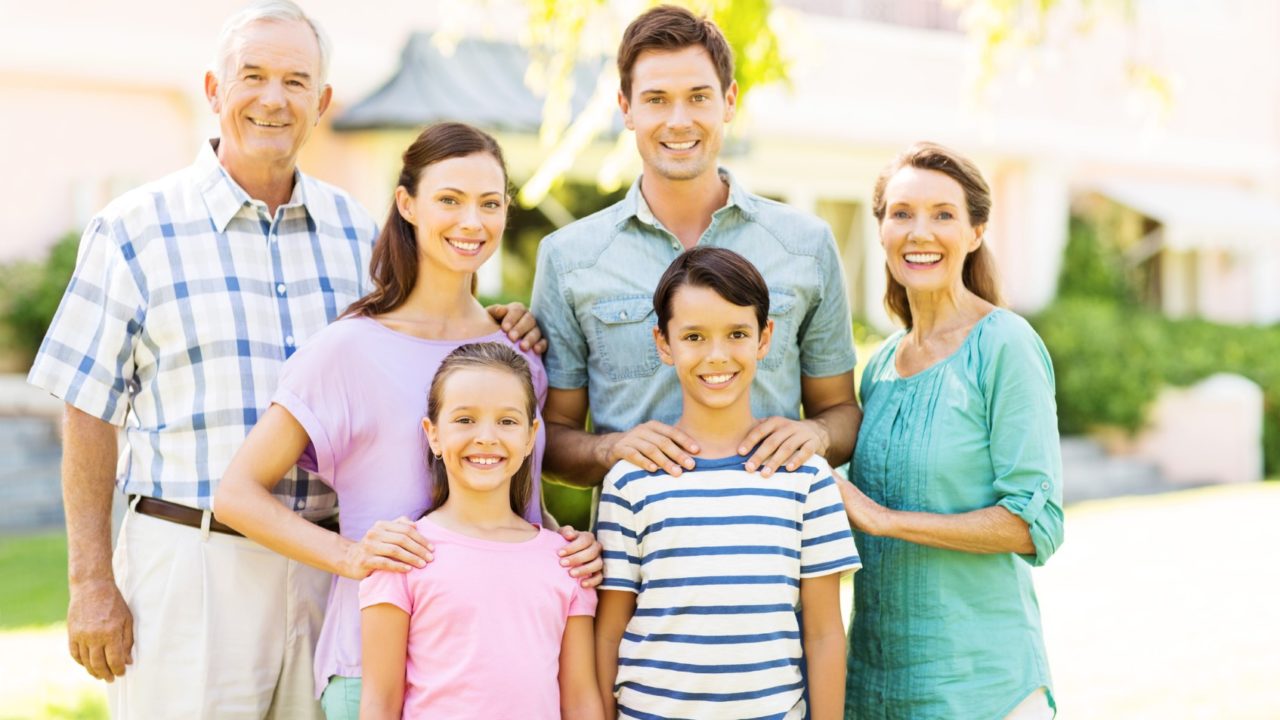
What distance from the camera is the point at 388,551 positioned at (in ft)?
9.03

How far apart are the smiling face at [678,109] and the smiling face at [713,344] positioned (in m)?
0.42

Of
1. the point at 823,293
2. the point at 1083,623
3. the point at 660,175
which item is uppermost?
the point at 660,175

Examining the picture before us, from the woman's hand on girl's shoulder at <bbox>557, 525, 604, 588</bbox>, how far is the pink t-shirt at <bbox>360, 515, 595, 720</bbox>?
0.05 metres

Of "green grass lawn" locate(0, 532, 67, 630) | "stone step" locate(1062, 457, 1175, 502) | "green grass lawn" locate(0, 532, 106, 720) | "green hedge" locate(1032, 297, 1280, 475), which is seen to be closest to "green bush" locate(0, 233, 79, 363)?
"green grass lawn" locate(0, 532, 67, 630)

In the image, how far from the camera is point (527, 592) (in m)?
2.82

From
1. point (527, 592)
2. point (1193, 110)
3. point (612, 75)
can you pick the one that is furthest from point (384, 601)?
point (1193, 110)

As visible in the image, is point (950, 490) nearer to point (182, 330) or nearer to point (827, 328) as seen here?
point (827, 328)

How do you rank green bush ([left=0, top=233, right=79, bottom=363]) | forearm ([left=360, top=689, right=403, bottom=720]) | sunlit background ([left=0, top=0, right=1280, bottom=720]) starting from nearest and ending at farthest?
forearm ([left=360, top=689, right=403, bottom=720])
sunlit background ([left=0, top=0, right=1280, bottom=720])
green bush ([left=0, top=233, right=79, bottom=363])

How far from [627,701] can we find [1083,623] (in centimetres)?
546

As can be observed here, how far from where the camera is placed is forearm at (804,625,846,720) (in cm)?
286

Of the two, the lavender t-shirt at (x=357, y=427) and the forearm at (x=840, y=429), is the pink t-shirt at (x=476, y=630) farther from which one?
the forearm at (x=840, y=429)

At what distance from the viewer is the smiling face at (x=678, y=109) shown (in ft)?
10.4

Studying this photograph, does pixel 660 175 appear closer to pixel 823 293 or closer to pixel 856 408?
pixel 823 293

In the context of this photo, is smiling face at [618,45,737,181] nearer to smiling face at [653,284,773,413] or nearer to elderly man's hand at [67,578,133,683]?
smiling face at [653,284,773,413]
